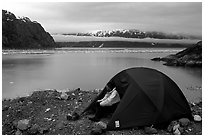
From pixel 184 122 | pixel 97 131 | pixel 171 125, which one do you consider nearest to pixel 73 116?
pixel 97 131

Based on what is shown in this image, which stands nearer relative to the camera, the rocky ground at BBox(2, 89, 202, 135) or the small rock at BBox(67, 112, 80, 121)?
the rocky ground at BBox(2, 89, 202, 135)

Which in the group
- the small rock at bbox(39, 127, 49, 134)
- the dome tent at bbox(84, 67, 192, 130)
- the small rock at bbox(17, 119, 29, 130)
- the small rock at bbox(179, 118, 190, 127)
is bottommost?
the small rock at bbox(39, 127, 49, 134)

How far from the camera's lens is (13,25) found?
6812 centimetres

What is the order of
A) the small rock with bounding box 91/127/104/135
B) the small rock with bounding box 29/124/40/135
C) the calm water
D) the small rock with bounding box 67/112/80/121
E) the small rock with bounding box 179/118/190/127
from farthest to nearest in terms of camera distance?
the calm water → the small rock with bounding box 67/112/80/121 → the small rock with bounding box 179/118/190/127 → the small rock with bounding box 29/124/40/135 → the small rock with bounding box 91/127/104/135

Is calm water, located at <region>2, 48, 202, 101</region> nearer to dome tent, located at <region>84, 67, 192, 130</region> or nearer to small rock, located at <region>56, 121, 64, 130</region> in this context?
dome tent, located at <region>84, 67, 192, 130</region>

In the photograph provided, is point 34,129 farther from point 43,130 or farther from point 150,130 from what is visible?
point 150,130

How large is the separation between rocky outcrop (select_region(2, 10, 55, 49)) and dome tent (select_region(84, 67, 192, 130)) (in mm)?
56561

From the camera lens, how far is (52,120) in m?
5.80

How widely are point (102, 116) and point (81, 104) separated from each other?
128 centimetres

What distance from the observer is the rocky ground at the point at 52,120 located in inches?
206

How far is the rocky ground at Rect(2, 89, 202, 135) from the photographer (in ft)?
17.2

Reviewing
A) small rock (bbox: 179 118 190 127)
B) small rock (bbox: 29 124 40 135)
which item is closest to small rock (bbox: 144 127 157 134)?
small rock (bbox: 179 118 190 127)

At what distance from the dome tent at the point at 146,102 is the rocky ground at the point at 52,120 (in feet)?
0.68

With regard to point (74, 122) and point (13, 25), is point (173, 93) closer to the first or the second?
point (74, 122)
